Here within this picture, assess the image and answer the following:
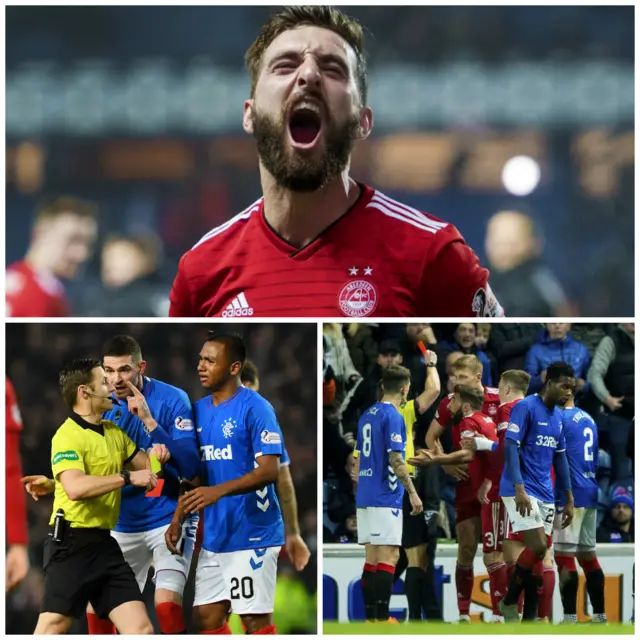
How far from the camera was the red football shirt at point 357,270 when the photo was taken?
350 cm

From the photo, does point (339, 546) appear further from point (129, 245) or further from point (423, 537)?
point (129, 245)

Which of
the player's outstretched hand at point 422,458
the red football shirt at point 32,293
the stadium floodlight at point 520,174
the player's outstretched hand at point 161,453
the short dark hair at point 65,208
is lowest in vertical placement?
the player's outstretched hand at point 422,458

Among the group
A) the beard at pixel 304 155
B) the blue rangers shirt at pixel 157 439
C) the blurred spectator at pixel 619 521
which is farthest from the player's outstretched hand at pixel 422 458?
the beard at pixel 304 155

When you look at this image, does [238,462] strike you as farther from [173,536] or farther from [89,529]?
[89,529]

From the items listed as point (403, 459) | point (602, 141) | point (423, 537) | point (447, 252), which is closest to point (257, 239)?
point (447, 252)

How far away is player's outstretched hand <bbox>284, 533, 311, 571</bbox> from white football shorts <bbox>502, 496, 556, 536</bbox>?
2.47 ft

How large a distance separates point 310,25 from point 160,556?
1.96m

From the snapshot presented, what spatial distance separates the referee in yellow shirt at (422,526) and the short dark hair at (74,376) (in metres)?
1.15

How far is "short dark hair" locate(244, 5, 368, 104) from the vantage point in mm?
3574

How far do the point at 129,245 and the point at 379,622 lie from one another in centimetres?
194

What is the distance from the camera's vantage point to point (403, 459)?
3711mm

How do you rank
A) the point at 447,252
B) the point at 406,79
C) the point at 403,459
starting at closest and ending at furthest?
1. the point at 447,252
2. the point at 403,459
3. the point at 406,79

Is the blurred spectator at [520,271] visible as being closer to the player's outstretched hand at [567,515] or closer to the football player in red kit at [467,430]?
the football player in red kit at [467,430]

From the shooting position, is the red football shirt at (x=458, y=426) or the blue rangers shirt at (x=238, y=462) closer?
the blue rangers shirt at (x=238, y=462)
